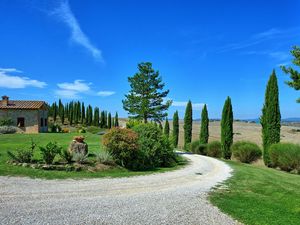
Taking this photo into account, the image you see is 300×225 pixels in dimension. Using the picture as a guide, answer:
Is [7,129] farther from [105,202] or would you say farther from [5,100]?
[105,202]

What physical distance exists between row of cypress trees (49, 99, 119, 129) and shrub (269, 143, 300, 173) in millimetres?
50044

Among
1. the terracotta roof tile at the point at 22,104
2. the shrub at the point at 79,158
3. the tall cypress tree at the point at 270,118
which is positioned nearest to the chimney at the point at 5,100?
the terracotta roof tile at the point at 22,104

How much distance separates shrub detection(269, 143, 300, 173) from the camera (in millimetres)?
19186

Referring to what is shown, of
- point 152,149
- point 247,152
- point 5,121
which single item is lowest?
point 247,152

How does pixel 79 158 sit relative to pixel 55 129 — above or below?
below

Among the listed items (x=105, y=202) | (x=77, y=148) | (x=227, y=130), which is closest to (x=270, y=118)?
(x=227, y=130)

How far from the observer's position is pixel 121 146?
15.3m

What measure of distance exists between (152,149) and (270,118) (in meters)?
10.5

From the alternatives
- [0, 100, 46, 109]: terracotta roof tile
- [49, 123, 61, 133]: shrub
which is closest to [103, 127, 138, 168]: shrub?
[0, 100, 46, 109]: terracotta roof tile

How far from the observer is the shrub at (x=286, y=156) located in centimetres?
1919

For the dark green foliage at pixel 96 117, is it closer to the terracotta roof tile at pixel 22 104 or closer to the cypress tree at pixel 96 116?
the cypress tree at pixel 96 116

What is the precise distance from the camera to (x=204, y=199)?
9.45 metres

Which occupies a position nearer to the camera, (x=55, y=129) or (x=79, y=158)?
(x=79, y=158)

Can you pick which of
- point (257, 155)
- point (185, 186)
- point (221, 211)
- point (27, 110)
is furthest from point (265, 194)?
point (27, 110)
